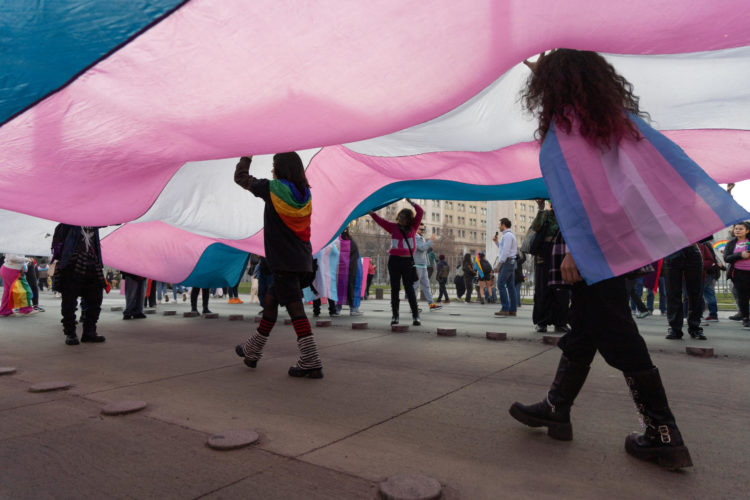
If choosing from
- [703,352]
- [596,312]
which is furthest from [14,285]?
[703,352]

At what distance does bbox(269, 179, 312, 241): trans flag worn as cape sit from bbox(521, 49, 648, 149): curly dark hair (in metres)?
1.97

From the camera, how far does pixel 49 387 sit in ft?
10.1

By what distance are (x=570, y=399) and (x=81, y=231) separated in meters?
5.66

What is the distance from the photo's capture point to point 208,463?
6.10 ft

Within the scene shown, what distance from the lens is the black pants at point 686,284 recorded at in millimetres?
5418

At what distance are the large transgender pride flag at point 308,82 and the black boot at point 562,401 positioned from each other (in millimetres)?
597

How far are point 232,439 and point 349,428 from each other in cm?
58

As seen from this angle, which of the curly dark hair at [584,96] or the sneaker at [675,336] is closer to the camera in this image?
the curly dark hair at [584,96]

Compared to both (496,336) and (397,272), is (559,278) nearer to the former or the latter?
(496,336)

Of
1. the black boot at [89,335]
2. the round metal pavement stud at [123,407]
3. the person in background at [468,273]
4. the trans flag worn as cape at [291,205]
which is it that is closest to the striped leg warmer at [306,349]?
the trans flag worn as cape at [291,205]

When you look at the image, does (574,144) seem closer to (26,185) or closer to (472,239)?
(26,185)

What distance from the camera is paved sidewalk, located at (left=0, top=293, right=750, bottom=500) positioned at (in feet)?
5.54

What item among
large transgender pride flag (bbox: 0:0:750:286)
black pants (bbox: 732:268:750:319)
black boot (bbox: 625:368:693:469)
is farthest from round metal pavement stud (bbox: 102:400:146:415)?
black pants (bbox: 732:268:750:319)

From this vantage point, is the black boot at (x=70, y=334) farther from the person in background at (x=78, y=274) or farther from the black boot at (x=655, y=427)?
the black boot at (x=655, y=427)
